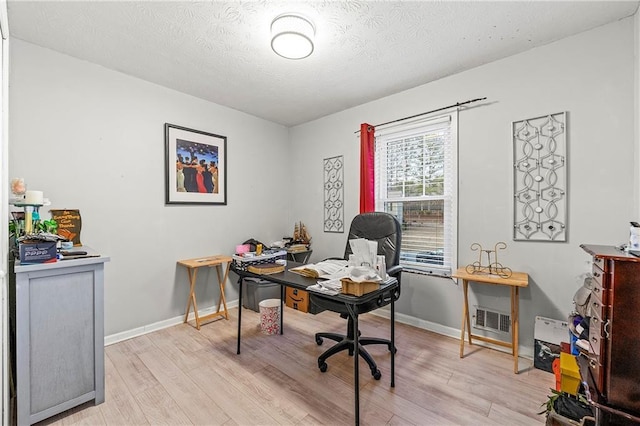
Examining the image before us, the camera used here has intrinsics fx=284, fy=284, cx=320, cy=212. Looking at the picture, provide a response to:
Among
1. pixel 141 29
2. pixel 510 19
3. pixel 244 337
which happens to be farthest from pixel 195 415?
pixel 510 19

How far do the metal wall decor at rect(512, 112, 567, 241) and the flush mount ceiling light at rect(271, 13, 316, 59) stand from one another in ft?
6.12

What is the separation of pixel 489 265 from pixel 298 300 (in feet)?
5.65

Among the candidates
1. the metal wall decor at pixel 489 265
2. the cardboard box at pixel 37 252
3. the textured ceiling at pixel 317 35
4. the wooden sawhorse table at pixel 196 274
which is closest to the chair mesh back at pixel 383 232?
the metal wall decor at pixel 489 265

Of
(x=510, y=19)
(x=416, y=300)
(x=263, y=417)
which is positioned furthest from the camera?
(x=416, y=300)

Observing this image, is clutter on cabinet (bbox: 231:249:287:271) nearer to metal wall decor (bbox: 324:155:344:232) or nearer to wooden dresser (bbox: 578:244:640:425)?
metal wall decor (bbox: 324:155:344:232)

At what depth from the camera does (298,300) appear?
8.05 feet

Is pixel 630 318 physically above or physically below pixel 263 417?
above

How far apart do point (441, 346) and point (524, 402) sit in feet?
2.63

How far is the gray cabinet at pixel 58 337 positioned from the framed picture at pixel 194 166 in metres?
1.43

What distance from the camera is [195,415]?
172 centimetres

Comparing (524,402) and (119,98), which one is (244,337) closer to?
(524,402)

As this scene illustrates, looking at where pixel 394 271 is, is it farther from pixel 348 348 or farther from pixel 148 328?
pixel 148 328

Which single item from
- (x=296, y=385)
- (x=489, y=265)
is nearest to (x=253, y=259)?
(x=296, y=385)

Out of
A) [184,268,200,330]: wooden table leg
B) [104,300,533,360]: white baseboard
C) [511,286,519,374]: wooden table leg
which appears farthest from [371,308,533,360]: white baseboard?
[184,268,200,330]: wooden table leg
